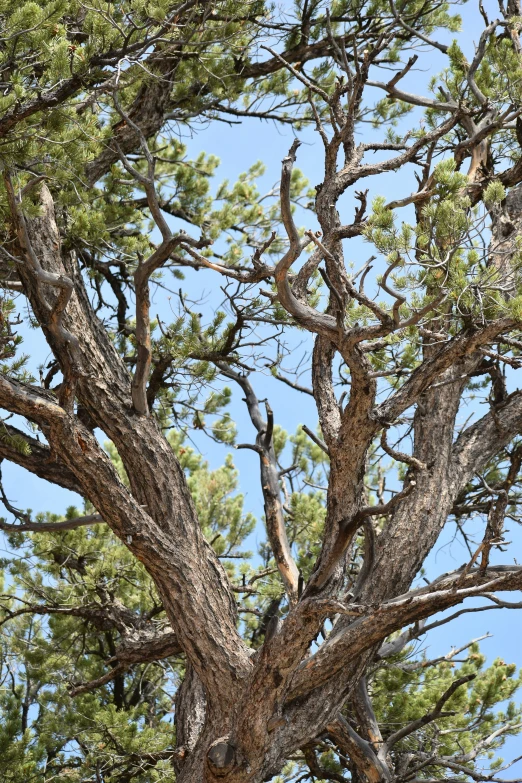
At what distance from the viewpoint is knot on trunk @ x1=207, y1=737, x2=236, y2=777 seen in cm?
353

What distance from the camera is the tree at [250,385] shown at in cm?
339

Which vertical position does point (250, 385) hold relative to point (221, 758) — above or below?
above

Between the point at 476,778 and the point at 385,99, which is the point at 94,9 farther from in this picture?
the point at 476,778

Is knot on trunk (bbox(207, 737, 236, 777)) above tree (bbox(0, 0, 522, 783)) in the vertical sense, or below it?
below

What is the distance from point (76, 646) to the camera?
6043 millimetres

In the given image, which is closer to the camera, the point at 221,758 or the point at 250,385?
the point at 221,758

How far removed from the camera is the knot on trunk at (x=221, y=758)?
3527mm

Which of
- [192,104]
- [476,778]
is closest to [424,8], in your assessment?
[192,104]

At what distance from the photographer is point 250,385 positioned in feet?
17.7

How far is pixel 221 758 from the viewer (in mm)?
3529

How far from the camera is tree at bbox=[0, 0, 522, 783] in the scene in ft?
11.1

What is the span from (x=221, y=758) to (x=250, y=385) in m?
2.40

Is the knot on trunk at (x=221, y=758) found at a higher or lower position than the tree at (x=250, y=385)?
lower

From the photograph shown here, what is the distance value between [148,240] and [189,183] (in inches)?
24.6
